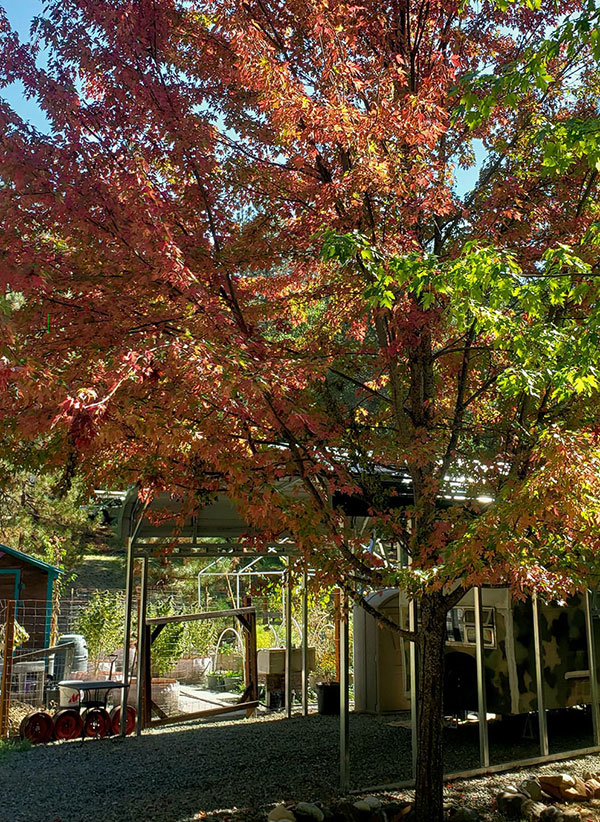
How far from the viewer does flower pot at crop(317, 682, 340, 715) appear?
11.0m

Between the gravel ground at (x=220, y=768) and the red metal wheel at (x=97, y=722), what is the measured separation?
0.88 ft

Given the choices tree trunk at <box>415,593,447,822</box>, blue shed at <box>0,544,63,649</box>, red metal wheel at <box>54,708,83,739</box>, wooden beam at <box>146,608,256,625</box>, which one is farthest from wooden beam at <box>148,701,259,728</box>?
blue shed at <box>0,544,63,649</box>

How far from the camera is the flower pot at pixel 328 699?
11.0 meters

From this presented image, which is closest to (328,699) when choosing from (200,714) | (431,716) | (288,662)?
(288,662)

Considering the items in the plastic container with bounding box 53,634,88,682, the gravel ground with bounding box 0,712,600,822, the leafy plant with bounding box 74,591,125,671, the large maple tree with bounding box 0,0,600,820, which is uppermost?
the large maple tree with bounding box 0,0,600,820

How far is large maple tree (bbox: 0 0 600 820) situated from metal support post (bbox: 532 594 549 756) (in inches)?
88.8

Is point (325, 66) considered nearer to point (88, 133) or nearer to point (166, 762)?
point (88, 133)

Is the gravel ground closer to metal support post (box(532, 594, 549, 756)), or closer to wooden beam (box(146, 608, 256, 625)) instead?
metal support post (box(532, 594, 549, 756))

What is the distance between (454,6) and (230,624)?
13.6 metres

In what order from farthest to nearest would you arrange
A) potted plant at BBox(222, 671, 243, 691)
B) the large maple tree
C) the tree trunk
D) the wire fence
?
1. potted plant at BBox(222, 671, 243, 691)
2. the wire fence
3. the tree trunk
4. the large maple tree

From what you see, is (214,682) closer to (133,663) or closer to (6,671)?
(133,663)

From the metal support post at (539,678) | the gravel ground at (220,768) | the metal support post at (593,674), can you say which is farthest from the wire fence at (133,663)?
the metal support post at (593,674)

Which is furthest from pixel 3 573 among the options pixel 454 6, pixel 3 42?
pixel 454 6

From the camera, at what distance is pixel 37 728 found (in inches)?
351
